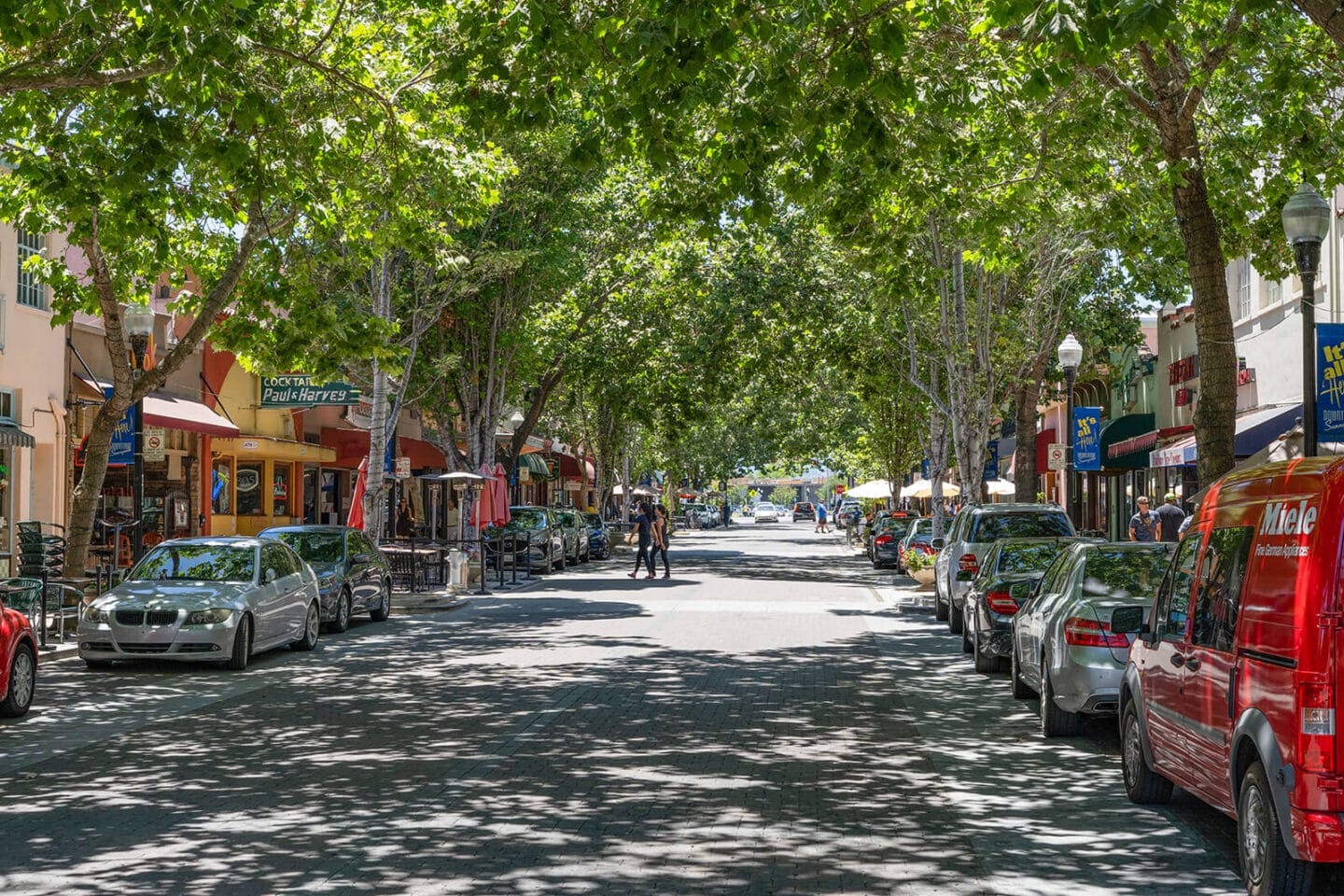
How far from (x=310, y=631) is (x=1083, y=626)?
1098 centimetres

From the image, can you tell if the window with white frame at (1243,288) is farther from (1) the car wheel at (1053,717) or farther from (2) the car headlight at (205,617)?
(2) the car headlight at (205,617)

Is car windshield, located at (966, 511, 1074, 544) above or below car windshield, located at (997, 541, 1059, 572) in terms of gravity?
above

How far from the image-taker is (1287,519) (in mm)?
6395

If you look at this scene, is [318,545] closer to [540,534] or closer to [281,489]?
[540,534]

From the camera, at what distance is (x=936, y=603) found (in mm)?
24594

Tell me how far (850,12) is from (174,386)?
23.8m

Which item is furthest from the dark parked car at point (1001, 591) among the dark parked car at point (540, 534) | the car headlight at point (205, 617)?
the dark parked car at point (540, 534)

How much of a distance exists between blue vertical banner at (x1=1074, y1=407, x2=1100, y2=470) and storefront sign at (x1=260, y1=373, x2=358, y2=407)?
44.6ft

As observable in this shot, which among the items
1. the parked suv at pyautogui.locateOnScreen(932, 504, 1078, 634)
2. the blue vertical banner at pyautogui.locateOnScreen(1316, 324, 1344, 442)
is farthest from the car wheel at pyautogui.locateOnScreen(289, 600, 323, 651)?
Answer: the blue vertical banner at pyautogui.locateOnScreen(1316, 324, 1344, 442)

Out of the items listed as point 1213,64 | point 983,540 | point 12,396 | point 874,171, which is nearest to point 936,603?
point 983,540

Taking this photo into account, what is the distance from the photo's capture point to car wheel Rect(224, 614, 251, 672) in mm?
16378

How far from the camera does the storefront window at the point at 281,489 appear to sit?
39.2m

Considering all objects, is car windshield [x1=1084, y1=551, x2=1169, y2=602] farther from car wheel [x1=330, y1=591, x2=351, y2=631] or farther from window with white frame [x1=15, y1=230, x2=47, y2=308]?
window with white frame [x1=15, y1=230, x2=47, y2=308]

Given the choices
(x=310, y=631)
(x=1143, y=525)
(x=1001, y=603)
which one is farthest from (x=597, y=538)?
(x=1001, y=603)
